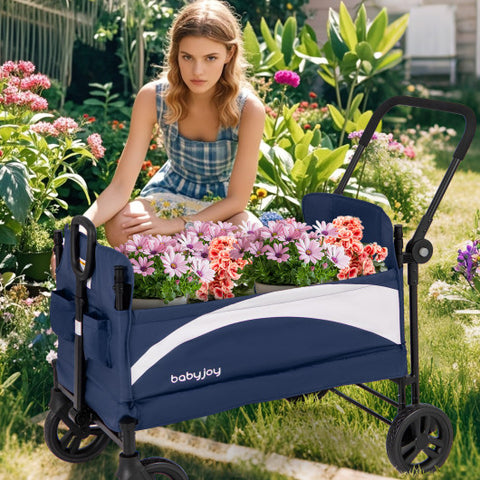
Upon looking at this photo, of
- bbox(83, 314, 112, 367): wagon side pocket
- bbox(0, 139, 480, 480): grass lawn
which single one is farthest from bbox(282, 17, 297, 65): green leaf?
bbox(83, 314, 112, 367): wagon side pocket

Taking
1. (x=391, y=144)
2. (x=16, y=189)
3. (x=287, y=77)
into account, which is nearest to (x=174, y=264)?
(x=16, y=189)

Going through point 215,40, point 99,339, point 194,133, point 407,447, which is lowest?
point 407,447

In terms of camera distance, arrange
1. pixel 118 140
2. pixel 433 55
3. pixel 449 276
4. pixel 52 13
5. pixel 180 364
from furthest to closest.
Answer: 1. pixel 433 55
2. pixel 52 13
3. pixel 118 140
4. pixel 449 276
5. pixel 180 364

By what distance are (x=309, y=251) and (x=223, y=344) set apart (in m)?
0.39

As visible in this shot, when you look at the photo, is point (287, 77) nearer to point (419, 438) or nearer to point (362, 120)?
point (362, 120)

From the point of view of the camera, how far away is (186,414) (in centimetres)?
192

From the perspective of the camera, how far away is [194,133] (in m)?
3.11

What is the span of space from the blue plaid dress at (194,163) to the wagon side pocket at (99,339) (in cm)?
132

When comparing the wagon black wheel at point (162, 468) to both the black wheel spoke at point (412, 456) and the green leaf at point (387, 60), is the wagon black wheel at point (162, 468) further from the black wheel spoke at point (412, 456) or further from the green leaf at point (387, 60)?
the green leaf at point (387, 60)

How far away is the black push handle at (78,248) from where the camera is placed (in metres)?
1.83

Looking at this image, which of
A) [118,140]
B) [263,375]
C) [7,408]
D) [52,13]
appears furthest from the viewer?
[52,13]

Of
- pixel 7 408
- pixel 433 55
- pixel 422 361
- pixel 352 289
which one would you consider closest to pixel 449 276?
pixel 422 361

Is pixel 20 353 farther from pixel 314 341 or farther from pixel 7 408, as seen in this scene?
pixel 314 341

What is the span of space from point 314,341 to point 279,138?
2.70m
